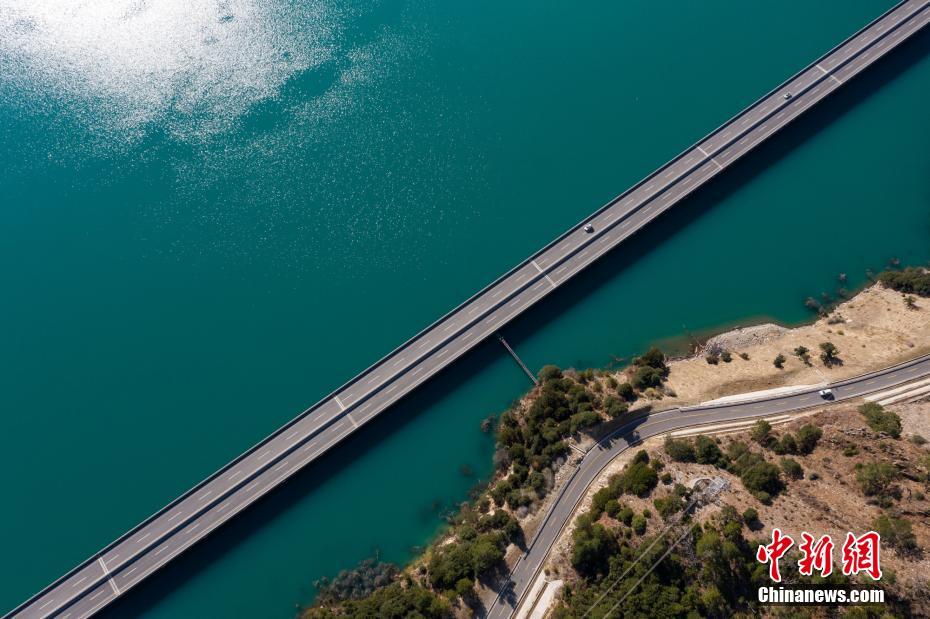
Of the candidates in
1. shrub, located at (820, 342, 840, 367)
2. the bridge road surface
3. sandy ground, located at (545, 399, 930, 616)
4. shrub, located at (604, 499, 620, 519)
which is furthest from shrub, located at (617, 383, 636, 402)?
shrub, located at (820, 342, 840, 367)

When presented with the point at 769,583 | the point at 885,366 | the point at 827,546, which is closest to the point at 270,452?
the point at 769,583

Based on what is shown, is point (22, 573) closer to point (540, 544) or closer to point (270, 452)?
point (270, 452)

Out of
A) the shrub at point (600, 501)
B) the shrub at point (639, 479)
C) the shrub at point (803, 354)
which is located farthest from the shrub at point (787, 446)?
the shrub at point (600, 501)

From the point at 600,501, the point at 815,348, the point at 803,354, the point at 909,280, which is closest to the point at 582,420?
the point at 600,501

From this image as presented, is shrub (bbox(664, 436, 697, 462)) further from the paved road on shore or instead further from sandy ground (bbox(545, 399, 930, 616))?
the paved road on shore

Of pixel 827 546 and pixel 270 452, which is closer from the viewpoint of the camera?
pixel 827 546

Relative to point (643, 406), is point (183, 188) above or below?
above
